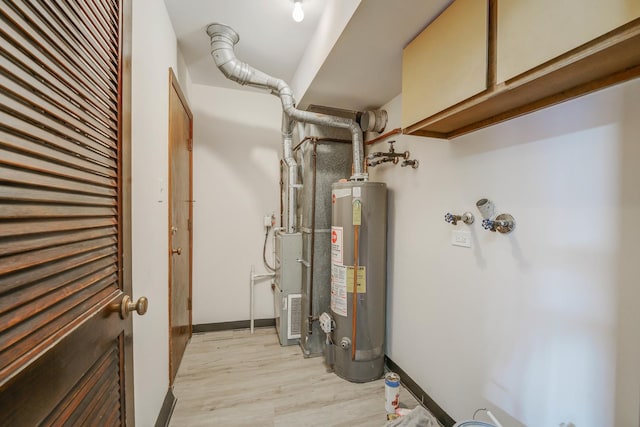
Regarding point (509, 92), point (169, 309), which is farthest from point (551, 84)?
point (169, 309)

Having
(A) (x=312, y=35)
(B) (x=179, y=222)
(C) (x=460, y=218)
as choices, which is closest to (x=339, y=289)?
(C) (x=460, y=218)

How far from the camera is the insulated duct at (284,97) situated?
6.50 ft

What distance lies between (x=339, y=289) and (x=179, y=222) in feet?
4.67

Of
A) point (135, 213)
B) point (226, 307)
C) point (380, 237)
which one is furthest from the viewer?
point (226, 307)

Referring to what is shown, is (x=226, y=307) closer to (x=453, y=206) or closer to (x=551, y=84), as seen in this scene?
(x=453, y=206)

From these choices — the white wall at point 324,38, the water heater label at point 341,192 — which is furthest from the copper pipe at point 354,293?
the white wall at point 324,38

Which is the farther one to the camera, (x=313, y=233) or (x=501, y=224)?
(x=313, y=233)

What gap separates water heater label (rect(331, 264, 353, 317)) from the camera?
204 cm

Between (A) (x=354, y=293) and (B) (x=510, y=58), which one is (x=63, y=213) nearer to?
(B) (x=510, y=58)

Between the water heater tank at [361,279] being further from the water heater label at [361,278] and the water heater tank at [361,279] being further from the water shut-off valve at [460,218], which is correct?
the water shut-off valve at [460,218]

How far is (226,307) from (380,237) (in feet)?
6.22

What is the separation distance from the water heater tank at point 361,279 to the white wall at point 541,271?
1.15 feet

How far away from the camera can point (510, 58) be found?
922mm

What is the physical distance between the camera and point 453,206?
1.57 meters
